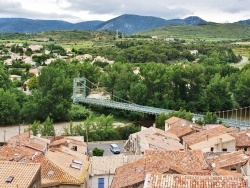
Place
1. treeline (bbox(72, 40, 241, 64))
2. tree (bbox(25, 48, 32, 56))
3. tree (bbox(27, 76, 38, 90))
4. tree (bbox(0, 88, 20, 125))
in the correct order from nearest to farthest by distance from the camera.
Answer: tree (bbox(0, 88, 20, 125)) < tree (bbox(27, 76, 38, 90)) < treeline (bbox(72, 40, 241, 64)) < tree (bbox(25, 48, 32, 56))

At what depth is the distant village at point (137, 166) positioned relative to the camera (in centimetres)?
1370

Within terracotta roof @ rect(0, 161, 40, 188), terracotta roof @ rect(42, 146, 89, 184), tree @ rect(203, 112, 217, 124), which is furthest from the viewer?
tree @ rect(203, 112, 217, 124)

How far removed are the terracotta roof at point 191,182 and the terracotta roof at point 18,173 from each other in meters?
5.06

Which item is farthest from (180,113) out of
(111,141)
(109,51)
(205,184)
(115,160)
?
(109,51)

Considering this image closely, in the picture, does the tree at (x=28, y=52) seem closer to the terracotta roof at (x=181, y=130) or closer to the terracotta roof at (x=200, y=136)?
the terracotta roof at (x=181, y=130)

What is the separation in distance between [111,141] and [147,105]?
2754 centimetres

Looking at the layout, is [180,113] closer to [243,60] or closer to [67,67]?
[67,67]

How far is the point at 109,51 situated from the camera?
135 m

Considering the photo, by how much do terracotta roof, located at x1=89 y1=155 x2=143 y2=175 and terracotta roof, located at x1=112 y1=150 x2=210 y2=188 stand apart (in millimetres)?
5173

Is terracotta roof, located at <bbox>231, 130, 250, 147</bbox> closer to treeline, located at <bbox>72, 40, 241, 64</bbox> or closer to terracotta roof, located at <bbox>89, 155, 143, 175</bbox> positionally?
terracotta roof, located at <bbox>89, 155, 143, 175</bbox>

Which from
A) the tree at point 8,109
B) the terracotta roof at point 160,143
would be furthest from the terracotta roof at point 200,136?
the tree at point 8,109

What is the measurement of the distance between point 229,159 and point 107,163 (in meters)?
7.35

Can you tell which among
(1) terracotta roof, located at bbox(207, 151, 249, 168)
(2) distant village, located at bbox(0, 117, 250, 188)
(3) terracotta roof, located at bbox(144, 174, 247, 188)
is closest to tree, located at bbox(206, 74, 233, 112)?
(2) distant village, located at bbox(0, 117, 250, 188)

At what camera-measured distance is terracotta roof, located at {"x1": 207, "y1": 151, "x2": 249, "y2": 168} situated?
90.2 feet
